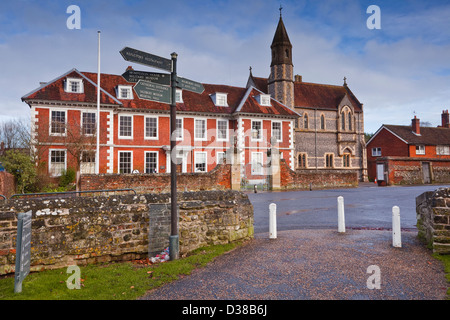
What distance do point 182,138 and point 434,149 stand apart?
117 feet

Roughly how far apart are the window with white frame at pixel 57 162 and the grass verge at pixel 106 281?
863 inches

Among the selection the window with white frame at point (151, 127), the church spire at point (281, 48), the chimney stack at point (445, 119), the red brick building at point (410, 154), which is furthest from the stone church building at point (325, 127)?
the window with white frame at point (151, 127)

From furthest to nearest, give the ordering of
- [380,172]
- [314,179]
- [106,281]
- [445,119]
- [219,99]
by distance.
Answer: [445,119] < [380,172] < [219,99] < [314,179] < [106,281]

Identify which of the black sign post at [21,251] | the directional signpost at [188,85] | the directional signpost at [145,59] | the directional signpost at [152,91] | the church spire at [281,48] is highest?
the church spire at [281,48]

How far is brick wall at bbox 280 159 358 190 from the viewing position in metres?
25.8

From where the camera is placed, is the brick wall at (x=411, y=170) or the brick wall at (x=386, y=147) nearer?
the brick wall at (x=411, y=170)

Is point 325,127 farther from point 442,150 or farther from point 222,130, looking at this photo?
point 222,130

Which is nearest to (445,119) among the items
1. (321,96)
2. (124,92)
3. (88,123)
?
(321,96)

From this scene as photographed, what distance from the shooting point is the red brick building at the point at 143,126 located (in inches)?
992

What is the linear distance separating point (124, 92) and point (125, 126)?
3.41 meters

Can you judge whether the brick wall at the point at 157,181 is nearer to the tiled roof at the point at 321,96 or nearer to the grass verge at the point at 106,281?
the grass verge at the point at 106,281

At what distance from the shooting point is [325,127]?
4334cm

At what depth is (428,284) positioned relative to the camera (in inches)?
192

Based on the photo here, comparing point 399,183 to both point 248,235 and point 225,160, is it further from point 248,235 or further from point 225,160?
point 248,235
